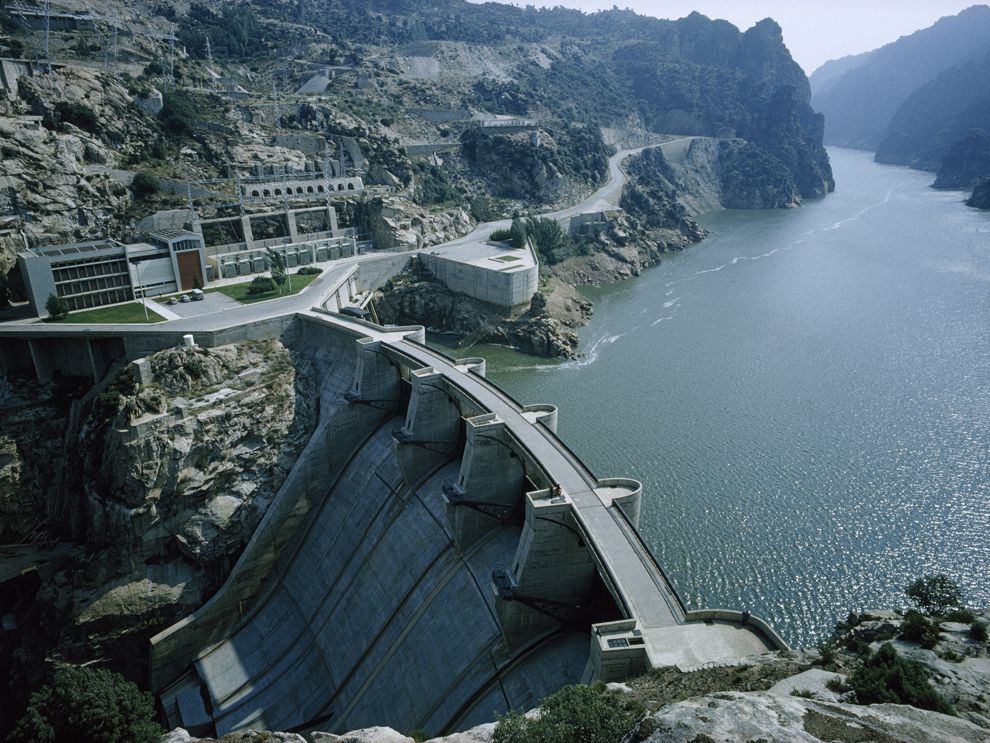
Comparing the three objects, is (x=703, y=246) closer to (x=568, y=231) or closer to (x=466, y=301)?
(x=568, y=231)

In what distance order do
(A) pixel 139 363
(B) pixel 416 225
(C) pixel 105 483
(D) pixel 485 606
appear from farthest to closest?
1. (B) pixel 416 225
2. (A) pixel 139 363
3. (C) pixel 105 483
4. (D) pixel 485 606

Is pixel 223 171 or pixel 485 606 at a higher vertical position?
pixel 223 171

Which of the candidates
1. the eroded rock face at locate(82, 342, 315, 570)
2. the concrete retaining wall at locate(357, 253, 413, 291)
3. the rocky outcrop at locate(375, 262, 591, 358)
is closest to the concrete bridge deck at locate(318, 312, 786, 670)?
the eroded rock face at locate(82, 342, 315, 570)

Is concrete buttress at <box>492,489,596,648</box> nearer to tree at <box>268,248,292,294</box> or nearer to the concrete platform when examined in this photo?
the concrete platform

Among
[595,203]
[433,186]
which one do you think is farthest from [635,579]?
[595,203]

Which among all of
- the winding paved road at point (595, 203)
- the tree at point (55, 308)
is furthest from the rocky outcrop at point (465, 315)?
the tree at point (55, 308)

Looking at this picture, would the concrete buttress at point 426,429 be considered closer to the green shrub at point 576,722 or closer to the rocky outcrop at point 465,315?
the green shrub at point 576,722

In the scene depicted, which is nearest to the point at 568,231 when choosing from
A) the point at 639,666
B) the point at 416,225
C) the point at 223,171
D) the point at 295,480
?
the point at 416,225

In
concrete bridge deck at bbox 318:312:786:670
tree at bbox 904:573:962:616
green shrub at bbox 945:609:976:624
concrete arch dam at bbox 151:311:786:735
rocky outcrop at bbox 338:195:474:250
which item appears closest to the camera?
green shrub at bbox 945:609:976:624
